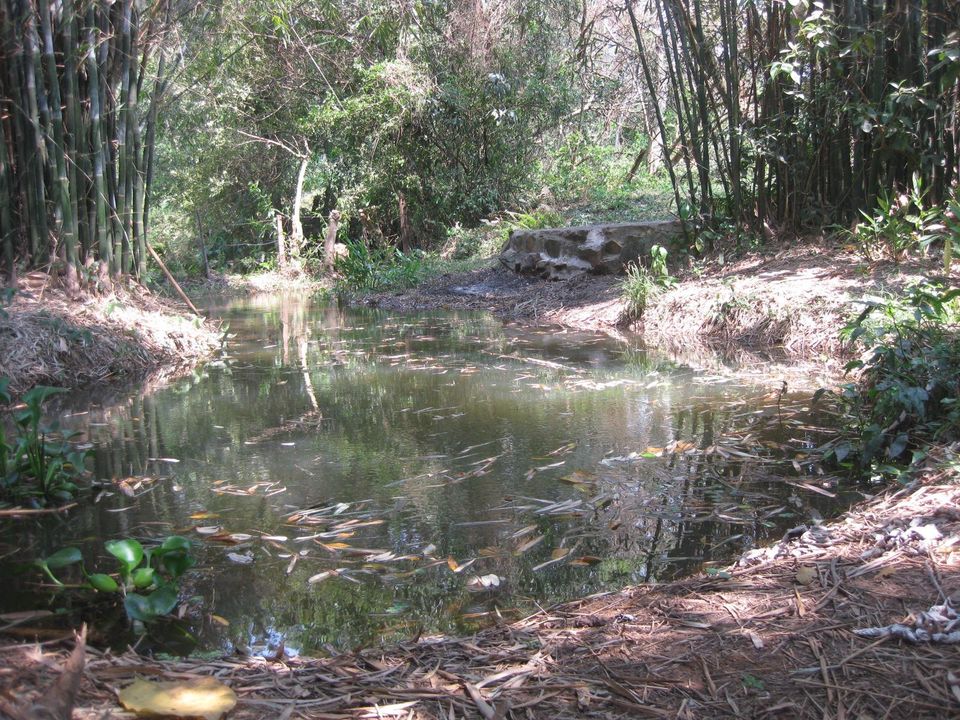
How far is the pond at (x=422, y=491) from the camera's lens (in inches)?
87.8

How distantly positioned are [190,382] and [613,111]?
497 inches

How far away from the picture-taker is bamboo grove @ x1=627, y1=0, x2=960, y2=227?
6305 millimetres

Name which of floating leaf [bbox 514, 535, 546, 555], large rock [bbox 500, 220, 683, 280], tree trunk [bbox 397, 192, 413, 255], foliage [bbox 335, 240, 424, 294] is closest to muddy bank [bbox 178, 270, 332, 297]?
foliage [bbox 335, 240, 424, 294]

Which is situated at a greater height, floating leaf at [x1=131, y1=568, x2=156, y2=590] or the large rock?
the large rock

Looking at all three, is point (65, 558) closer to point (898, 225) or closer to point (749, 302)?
point (749, 302)

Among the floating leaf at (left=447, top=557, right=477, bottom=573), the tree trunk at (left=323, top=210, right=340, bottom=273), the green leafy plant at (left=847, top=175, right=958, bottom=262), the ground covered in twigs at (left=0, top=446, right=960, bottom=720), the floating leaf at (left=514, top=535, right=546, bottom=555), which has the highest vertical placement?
the tree trunk at (left=323, top=210, right=340, bottom=273)

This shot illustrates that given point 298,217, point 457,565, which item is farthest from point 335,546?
point 298,217

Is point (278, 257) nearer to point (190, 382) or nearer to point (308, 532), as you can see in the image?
point (190, 382)

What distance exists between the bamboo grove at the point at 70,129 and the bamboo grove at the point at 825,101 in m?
5.02

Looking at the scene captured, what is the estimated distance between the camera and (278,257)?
16578 millimetres

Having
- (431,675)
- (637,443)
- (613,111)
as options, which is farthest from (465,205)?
(431,675)

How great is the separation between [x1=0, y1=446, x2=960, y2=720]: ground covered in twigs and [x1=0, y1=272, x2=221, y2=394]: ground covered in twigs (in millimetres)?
3823

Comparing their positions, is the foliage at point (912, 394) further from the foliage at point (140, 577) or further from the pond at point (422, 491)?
the foliage at point (140, 577)

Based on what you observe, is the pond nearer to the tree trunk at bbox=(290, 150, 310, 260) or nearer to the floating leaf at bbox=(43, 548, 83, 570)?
the floating leaf at bbox=(43, 548, 83, 570)
